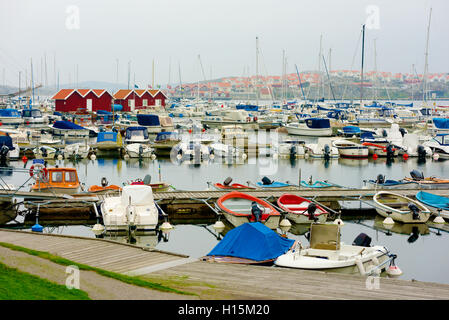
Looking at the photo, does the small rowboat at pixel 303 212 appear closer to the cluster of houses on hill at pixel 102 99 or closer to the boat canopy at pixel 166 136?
the boat canopy at pixel 166 136

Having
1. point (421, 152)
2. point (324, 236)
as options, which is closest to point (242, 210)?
point (324, 236)

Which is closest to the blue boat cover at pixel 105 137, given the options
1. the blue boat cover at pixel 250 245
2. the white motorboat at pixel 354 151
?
the white motorboat at pixel 354 151

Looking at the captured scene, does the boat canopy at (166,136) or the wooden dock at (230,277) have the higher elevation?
the boat canopy at (166,136)

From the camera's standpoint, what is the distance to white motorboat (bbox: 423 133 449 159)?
58844 mm

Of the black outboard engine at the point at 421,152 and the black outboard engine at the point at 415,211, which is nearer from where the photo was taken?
the black outboard engine at the point at 415,211

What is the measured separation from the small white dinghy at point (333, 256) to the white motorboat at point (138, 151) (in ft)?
121

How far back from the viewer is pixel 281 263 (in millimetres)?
17688

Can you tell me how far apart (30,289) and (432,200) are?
2424cm

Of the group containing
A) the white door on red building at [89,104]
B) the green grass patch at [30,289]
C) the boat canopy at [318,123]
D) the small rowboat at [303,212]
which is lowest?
the small rowboat at [303,212]

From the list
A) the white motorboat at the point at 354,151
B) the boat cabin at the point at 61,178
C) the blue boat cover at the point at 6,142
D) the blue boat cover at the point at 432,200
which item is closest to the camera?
the blue boat cover at the point at 432,200

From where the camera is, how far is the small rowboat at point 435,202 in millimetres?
28578

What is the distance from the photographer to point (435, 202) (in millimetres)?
29781

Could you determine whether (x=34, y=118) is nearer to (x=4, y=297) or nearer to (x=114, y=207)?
(x=114, y=207)

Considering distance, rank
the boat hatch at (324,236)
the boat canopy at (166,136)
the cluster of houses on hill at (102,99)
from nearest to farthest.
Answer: the boat hatch at (324,236)
the boat canopy at (166,136)
the cluster of houses on hill at (102,99)
